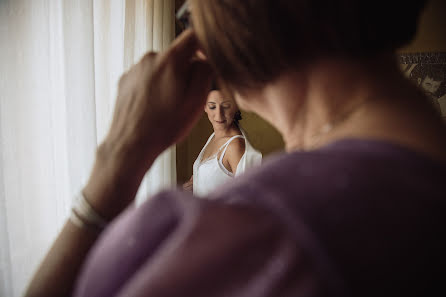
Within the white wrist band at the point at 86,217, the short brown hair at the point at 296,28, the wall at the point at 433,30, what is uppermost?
the wall at the point at 433,30

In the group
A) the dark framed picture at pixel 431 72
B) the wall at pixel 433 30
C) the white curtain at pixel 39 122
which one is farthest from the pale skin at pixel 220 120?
the wall at pixel 433 30

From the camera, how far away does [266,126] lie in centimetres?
306

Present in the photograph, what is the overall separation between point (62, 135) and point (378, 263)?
3.39 ft

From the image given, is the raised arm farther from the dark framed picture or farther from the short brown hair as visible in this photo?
the dark framed picture

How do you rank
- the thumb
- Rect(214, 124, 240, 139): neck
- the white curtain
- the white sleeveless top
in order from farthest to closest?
Rect(214, 124, 240, 139): neck → the white sleeveless top → the white curtain → the thumb

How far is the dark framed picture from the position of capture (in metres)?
2.61

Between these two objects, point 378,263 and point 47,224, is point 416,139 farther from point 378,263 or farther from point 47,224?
point 47,224

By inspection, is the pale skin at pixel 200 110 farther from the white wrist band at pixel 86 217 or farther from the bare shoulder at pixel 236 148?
the bare shoulder at pixel 236 148

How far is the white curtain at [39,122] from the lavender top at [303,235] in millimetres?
814

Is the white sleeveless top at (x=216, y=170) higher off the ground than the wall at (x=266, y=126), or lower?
lower

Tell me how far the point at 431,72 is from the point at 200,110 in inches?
117

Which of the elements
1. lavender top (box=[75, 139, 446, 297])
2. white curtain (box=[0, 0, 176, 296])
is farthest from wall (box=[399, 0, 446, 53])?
lavender top (box=[75, 139, 446, 297])

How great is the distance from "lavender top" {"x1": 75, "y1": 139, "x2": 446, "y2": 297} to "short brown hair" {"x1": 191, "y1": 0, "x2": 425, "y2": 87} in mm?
124

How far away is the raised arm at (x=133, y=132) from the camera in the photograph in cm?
38
